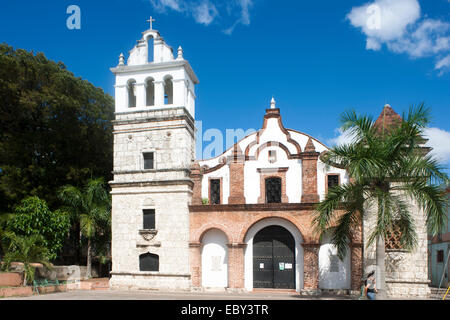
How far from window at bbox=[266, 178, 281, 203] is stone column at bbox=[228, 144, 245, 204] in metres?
1.43

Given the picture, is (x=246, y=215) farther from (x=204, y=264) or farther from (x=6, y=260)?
(x=6, y=260)

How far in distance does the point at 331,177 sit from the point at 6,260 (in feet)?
55.6

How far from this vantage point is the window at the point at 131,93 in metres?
26.0

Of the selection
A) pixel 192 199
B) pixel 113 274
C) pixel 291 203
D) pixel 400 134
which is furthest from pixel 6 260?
pixel 400 134

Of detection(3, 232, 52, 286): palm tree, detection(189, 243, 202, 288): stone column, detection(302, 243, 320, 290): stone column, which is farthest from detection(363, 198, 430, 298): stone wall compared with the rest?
detection(3, 232, 52, 286): palm tree

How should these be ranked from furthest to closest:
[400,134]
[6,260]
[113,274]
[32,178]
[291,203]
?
1. [32,178]
2. [113,274]
3. [291,203]
4. [6,260]
5. [400,134]

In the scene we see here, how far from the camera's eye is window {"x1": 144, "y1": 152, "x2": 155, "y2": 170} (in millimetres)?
24656

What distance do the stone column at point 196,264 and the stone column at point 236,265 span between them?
1684 millimetres

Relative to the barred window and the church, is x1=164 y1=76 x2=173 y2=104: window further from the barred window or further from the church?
the barred window

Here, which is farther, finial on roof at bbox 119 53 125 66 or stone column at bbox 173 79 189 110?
finial on roof at bbox 119 53 125 66

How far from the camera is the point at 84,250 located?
1281 inches

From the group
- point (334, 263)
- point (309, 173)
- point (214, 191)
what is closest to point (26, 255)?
point (214, 191)

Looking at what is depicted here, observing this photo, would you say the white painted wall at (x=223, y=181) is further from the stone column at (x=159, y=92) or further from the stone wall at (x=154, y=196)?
the stone column at (x=159, y=92)

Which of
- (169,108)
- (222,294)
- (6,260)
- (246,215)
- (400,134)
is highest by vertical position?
(169,108)
